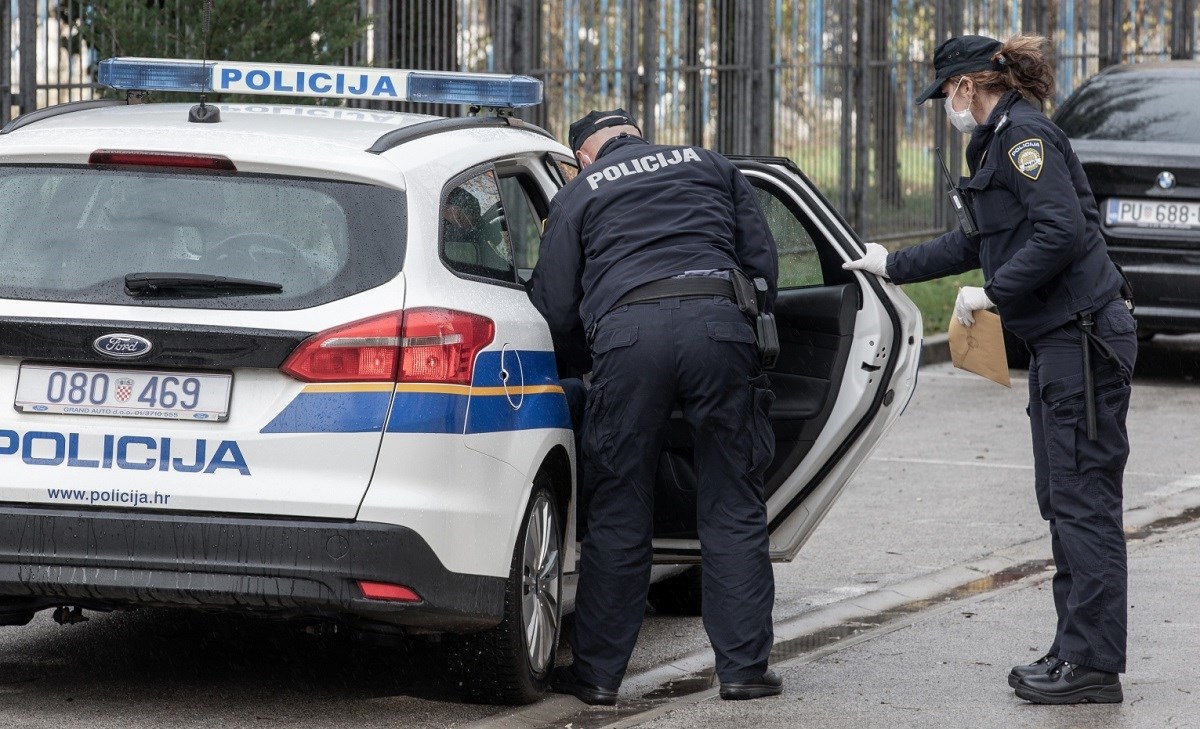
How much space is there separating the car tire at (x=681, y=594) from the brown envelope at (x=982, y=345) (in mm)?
1360

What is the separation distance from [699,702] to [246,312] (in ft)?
5.33

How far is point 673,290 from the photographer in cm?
496

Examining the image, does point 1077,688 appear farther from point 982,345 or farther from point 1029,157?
point 1029,157

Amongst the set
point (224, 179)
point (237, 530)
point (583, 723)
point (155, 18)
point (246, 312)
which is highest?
point (155, 18)

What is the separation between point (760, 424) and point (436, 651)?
1250mm

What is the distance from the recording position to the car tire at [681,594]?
20.8 ft

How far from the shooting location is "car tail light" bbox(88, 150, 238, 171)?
180 inches

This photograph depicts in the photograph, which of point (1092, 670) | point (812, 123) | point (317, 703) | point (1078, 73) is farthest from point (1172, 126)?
point (1078, 73)

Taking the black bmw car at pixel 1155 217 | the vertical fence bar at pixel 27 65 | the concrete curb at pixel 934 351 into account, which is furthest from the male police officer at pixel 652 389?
the concrete curb at pixel 934 351

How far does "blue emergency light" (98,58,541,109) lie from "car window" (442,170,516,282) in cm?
42

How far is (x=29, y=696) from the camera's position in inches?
196

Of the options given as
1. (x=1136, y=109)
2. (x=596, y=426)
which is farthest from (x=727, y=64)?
(x=596, y=426)

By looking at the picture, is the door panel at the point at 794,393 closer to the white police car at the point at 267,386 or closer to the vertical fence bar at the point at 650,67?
the white police car at the point at 267,386

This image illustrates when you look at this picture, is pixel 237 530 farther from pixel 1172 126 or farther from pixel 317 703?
pixel 1172 126
